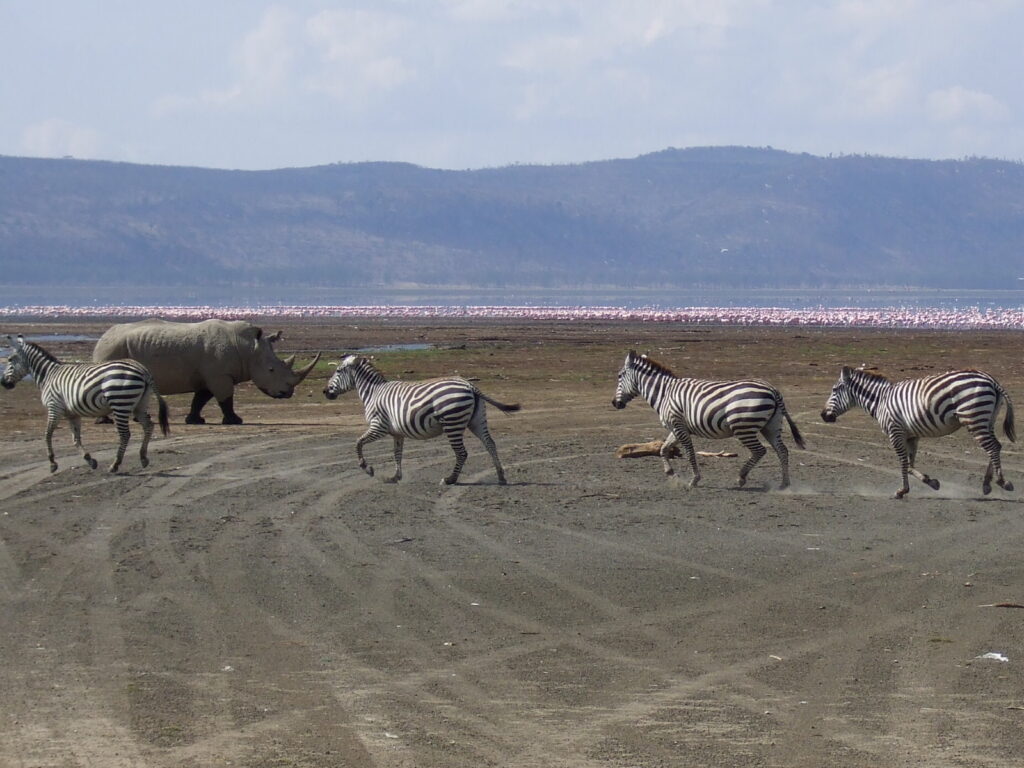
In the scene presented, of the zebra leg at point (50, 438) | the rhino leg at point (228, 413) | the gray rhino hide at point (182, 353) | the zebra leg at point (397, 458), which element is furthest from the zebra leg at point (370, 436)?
the gray rhino hide at point (182, 353)

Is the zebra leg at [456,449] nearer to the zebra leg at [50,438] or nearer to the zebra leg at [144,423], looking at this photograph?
the zebra leg at [144,423]

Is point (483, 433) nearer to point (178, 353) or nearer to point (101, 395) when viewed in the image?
point (101, 395)

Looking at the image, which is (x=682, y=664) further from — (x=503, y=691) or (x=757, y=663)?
(x=503, y=691)

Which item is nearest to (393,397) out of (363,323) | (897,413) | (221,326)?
(897,413)

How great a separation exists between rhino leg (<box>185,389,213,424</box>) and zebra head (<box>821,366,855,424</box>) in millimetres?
11038

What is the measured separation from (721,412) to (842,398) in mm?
1558

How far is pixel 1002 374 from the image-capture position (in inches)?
1419

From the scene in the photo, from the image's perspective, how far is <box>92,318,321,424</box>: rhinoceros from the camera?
25.3 meters

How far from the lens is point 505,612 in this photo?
35.8 ft

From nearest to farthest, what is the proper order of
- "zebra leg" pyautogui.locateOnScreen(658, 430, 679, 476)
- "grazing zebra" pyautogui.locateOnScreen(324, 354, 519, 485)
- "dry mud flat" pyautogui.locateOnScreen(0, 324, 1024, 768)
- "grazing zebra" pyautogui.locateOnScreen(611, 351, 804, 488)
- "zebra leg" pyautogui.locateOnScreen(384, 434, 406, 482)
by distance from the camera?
"dry mud flat" pyautogui.locateOnScreen(0, 324, 1024, 768) → "grazing zebra" pyautogui.locateOnScreen(611, 351, 804, 488) → "grazing zebra" pyautogui.locateOnScreen(324, 354, 519, 485) → "zebra leg" pyautogui.locateOnScreen(384, 434, 406, 482) → "zebra leg" pyautogui.locateOnScreen(658, 430, 679, 476)

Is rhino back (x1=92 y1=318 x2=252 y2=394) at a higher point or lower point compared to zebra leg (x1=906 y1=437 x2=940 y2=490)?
higher

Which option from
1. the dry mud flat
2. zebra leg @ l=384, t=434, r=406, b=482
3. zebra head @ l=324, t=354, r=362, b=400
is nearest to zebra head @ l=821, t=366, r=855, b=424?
the dry mud flat

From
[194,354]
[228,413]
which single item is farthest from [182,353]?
[228,413]

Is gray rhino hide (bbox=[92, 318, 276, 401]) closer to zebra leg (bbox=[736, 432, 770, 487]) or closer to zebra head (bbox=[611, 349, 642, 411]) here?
zebra head (bbox=[611, 349, 642, 411])
